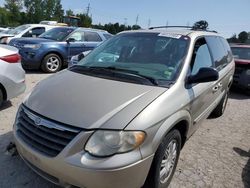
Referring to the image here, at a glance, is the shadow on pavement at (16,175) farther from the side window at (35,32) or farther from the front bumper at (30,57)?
the side window at (35,32)

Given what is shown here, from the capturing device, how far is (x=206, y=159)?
4035 mm

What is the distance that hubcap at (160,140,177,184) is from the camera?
3000 mm

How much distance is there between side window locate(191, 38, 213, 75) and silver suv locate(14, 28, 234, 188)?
18 millimetres

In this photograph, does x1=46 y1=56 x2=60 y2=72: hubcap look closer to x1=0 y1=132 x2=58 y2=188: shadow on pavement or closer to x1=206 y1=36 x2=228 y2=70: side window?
x1=206 y1=36 x2=228 y2=70: side window

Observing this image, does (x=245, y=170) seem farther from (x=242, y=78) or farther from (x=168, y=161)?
(x=242, y=78)

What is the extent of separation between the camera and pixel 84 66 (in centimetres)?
372

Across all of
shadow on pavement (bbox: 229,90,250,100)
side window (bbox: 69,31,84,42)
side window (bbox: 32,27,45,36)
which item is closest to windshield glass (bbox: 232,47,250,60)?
shadow on pavement (bbox: 229,90,250,100)

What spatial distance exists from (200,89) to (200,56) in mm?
533

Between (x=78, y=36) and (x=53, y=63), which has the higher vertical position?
(x=78, y=36)

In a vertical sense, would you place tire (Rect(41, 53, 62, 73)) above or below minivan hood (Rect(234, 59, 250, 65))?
below

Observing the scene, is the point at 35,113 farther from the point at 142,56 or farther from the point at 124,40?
the point at 124,40

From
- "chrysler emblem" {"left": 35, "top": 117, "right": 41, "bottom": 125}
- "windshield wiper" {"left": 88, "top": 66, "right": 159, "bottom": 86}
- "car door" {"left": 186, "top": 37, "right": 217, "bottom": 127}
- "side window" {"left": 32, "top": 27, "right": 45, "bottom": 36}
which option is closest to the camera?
"chrysler emblem" {"left": 35, "top": 117, "right": 41, "bottom": 125}

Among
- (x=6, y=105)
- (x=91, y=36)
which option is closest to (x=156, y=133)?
(x=6, y=105)

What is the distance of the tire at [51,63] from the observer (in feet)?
30.4
